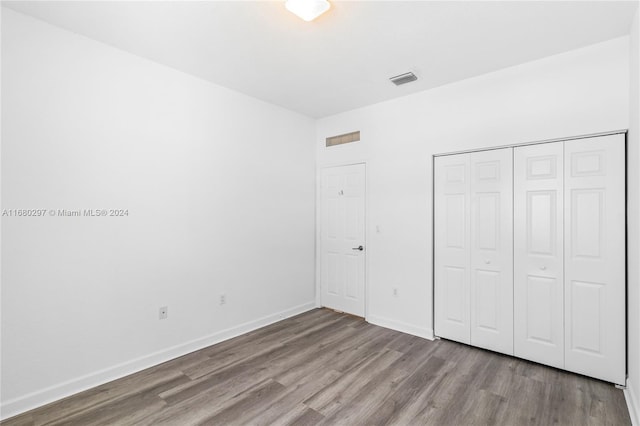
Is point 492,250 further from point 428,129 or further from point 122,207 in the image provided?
point 122,207

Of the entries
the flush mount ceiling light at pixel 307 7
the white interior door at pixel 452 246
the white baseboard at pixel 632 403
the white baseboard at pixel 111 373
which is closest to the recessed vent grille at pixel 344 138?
the white interior door at pixel 452 246

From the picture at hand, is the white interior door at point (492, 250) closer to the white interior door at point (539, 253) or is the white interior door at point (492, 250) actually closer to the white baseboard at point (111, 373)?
the white interior door at point (539, 253)

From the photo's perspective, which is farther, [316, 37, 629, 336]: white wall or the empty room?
[316, 37, 629, 336]: white wall

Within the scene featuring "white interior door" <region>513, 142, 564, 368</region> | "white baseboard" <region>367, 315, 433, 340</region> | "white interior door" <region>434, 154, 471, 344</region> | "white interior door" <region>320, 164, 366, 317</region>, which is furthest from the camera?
"white interior door" <region>320, 164, 366, 317</region>

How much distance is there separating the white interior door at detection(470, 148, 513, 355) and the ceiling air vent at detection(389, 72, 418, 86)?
1030 millimetres

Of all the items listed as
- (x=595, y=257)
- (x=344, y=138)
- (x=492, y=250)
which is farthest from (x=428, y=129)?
(x=595, y=257)

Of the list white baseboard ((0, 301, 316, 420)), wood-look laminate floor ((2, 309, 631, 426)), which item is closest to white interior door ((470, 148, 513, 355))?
wood-look laminate floor ((2, 309, 631, 426))

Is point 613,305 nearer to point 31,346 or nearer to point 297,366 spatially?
point 297,366

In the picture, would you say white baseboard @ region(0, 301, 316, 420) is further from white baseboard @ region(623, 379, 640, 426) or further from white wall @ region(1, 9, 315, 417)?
white baseboard @ region(623, 379, 640, 426)

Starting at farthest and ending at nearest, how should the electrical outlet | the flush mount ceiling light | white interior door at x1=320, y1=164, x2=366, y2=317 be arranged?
white interior door at x1=320, y1=164, x2=366, y2=317
the electrical outlet
the flush mount ceiling light

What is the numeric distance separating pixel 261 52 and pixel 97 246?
2194 millimetres

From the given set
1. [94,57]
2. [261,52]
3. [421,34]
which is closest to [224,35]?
[261,52]

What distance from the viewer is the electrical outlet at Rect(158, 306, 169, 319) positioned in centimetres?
302

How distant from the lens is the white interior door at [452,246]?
337 centimetres
